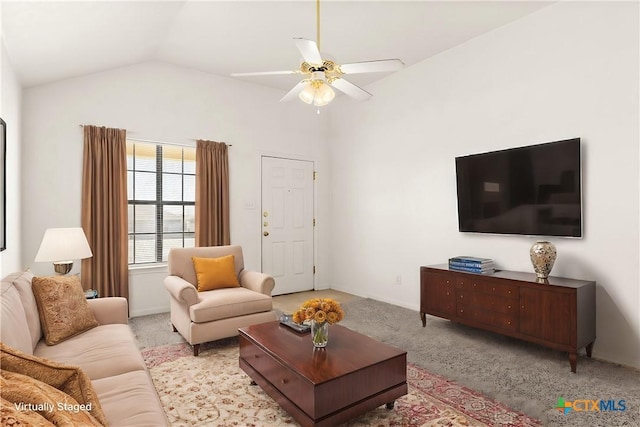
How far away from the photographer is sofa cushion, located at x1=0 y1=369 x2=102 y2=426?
1006 mm

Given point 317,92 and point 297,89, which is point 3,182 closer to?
point 297,89

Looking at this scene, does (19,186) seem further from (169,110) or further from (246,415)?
(246,415)

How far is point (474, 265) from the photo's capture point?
136 inches

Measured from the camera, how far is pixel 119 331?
7.98 feet

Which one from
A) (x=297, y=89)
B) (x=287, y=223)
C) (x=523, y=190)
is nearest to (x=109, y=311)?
(x=297, y=89)

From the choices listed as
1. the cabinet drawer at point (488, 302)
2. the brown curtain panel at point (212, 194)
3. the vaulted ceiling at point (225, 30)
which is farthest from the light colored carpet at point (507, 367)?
the vaulted ceiling at point (225, 30)

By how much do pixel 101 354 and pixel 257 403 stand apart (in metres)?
0.97

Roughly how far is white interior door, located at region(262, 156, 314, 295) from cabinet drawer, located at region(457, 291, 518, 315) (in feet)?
9.17

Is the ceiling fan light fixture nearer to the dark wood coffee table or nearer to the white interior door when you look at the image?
the dark wood coffee table

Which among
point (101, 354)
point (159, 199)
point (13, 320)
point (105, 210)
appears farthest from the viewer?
point (159, 199)

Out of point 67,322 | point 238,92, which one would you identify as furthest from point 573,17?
point 67,322

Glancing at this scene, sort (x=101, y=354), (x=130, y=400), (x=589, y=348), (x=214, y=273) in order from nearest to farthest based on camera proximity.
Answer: (x=130, y=400) → (x=101, y=354) → (x=589, y=348) → (x=214, y=273)

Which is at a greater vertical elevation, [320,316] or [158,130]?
[158,130]

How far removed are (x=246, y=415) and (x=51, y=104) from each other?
150 inches
